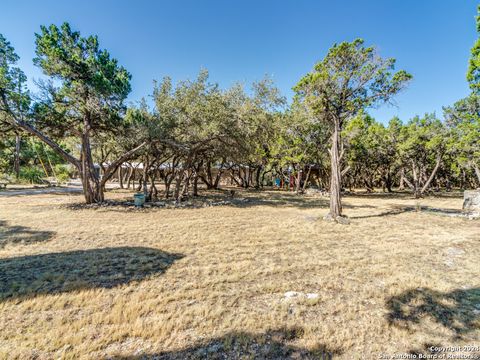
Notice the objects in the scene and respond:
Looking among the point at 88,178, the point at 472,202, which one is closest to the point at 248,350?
the point at 88,178

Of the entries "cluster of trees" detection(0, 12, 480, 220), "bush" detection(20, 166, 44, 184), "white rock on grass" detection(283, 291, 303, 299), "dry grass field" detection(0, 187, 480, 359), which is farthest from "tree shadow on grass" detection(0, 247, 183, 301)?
"bush" detection(20, 166, 44, 184)

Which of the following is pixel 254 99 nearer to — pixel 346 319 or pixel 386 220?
pixel 386 220

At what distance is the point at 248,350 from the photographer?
248 centimetres

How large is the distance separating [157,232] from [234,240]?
2.63 meters

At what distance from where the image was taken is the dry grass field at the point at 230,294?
2564mm

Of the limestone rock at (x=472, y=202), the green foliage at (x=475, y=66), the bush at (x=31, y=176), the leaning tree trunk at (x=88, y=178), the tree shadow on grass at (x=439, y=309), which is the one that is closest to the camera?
the tree shadow on grass at (x=439, y=309)

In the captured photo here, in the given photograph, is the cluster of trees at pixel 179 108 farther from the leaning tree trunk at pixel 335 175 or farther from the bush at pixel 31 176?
the bush at pixel 31 176

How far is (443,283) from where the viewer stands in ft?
13.6

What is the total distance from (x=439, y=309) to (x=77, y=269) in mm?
6229

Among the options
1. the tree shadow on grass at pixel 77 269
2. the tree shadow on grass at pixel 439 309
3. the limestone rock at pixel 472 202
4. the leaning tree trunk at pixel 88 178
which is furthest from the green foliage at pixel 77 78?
the limestone rock at pixel 472 202

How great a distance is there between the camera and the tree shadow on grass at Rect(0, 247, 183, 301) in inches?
145

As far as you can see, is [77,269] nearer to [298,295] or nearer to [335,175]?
[298,295]

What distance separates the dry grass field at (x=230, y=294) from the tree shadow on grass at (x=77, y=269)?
0.07 feet

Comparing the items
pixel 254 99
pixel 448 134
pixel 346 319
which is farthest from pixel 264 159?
pixel 346 319
